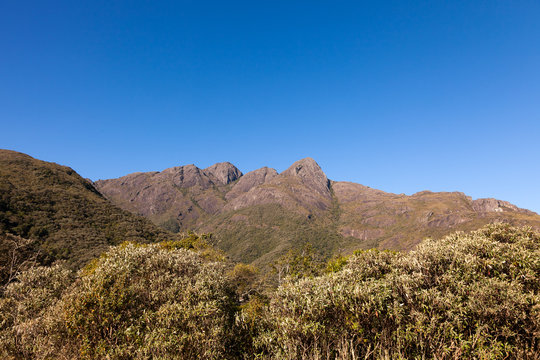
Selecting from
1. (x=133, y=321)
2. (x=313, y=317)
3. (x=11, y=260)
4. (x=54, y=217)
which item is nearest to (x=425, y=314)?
(x=313, y=317)

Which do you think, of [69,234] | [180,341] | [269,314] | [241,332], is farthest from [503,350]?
[69,234]

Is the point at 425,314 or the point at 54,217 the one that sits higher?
the point at 425,314

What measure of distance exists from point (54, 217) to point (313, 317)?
135m

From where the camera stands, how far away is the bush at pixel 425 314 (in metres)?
15.8

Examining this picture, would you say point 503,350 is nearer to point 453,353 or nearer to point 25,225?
point 453,353

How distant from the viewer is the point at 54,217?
104312mm

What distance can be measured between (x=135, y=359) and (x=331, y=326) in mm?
13901

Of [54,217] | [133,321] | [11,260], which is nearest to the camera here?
[133,321]

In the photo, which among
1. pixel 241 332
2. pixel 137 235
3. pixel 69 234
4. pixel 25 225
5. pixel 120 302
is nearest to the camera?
pixel 120 302

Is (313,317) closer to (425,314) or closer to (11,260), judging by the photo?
(425,314)

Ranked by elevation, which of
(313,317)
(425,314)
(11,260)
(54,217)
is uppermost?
(425,314)

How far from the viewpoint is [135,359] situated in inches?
570

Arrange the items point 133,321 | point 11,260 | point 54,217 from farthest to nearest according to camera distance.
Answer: point 54,217 → point 11,260 → point 133,321

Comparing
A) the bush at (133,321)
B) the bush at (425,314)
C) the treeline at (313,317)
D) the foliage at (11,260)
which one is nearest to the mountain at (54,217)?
the foliage at (11,260)
